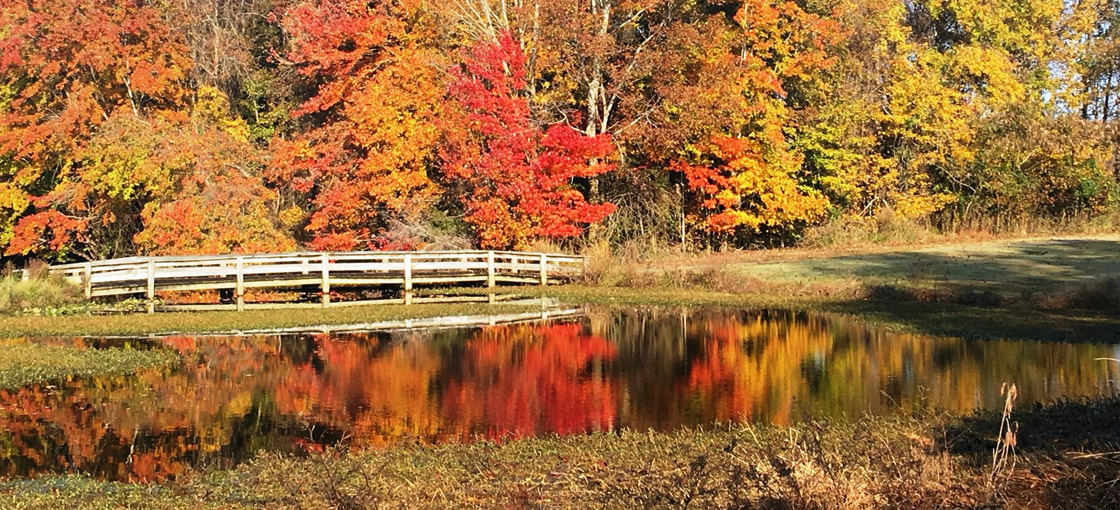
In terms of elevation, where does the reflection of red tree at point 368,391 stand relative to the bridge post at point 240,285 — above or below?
below

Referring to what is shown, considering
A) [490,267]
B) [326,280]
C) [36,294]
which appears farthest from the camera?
[490,267]

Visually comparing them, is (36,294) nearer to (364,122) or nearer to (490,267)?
(490,267)

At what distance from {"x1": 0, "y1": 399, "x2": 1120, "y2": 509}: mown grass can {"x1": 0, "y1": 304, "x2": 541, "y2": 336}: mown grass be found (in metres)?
13.3

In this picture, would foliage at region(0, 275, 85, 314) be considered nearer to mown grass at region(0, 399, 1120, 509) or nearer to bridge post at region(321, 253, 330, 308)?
bridge post at region(321, 253, 330, 308)

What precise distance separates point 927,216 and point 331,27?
23783 mm

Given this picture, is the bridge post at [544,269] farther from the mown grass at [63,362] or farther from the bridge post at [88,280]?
the mown grass at [63,362]

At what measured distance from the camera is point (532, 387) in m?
16.7

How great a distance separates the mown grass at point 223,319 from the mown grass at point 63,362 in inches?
110

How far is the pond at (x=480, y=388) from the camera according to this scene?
13.2 meters

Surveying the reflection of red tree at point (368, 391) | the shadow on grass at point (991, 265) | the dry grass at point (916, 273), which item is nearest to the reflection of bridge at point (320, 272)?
the dry grass at point (916, 273)

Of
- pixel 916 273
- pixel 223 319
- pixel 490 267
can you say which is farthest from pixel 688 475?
pixel 490 267

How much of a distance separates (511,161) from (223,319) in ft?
43.5

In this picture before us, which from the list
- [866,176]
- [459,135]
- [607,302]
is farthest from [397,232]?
[866,176]

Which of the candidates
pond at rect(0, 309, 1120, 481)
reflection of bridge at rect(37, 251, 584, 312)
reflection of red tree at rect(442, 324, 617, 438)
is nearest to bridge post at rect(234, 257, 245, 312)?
reflection of bridge at rect(37, 251, 584, 312)
